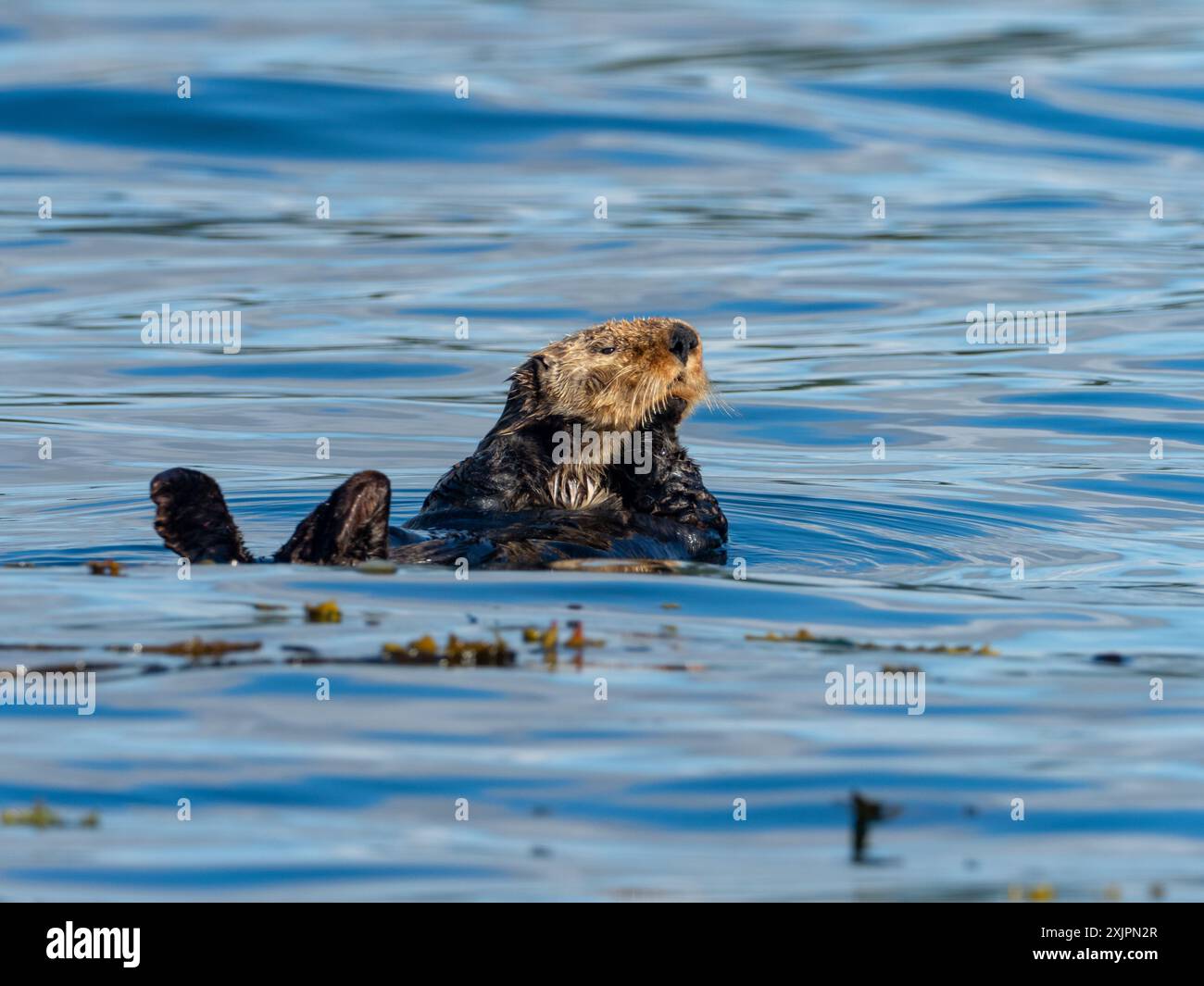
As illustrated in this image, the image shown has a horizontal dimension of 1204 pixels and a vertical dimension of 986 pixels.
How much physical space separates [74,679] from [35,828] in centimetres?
107

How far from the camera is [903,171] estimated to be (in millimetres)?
21047

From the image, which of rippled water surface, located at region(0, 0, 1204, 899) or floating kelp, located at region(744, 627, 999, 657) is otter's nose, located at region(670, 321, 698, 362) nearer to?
rippled water surface, located at region(0, 0, 1204, 899)

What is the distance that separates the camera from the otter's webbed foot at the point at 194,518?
6.15 m

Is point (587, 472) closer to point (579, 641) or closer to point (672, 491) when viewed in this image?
point (672, 491)

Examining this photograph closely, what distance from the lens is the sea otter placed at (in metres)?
6.98

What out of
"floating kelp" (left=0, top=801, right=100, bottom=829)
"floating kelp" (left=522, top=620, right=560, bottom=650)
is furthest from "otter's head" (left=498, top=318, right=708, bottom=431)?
"floating kelp" (left=0, top=801, right=100, bottom=829)

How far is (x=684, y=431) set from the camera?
478 inches

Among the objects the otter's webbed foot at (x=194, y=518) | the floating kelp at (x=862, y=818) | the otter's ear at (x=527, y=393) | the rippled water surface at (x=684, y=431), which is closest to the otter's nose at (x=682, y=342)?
the otter's ear at (x=527, y=393)

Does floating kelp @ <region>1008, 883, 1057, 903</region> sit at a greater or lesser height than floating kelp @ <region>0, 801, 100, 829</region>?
lesser

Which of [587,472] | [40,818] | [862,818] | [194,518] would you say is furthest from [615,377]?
[40,818]

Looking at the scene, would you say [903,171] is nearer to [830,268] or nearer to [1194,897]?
[830,268]

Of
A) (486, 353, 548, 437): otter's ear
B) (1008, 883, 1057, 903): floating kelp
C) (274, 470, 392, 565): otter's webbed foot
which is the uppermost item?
(486, 353, 548, 437): otter's ear

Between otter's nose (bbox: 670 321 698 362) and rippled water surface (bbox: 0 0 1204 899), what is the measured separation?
88 cm

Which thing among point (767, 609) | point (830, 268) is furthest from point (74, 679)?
point (830, 268)
